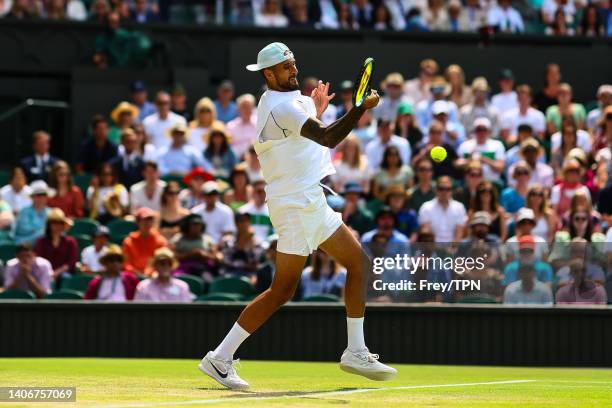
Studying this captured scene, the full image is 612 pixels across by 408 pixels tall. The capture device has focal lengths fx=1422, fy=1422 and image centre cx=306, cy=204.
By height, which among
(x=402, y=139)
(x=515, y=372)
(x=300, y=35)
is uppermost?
(x=300, y=35)

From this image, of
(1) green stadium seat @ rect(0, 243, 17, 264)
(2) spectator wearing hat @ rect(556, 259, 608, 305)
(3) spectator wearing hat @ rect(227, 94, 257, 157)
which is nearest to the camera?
A: (2) spectator wearing hat @ rect(556, 259, 608, 305)

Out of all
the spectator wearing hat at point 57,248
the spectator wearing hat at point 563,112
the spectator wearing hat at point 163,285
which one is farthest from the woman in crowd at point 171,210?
the spectator wearing hat at point 563,112

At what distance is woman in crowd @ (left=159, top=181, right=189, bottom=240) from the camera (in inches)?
608

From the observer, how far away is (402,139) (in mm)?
16891

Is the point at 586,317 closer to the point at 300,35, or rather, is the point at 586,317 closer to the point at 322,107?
the point at 322,107

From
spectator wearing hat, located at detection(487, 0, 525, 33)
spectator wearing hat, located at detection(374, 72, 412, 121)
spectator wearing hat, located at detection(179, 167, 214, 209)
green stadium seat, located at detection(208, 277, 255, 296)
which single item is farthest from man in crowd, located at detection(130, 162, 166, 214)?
spectator wearing hat, located at detection(487, 0, 525, 33)

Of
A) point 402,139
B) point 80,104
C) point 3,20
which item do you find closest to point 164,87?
point 80,104

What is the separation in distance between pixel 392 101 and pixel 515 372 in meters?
7.34

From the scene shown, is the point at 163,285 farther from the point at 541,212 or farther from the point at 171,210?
the point at 541,212

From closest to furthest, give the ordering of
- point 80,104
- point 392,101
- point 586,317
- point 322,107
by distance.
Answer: point 322,107 < point 586,317 < point 392,101 < point 80,104

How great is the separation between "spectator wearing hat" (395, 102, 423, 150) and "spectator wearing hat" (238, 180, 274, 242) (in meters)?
2.53

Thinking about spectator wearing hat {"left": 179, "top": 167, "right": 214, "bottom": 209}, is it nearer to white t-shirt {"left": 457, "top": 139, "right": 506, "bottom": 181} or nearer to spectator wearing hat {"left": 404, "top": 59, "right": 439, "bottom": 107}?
white t-shirt {"left": 457, "top": 139, "right": 506, "bottom": 181}

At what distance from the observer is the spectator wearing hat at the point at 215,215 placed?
604 inches

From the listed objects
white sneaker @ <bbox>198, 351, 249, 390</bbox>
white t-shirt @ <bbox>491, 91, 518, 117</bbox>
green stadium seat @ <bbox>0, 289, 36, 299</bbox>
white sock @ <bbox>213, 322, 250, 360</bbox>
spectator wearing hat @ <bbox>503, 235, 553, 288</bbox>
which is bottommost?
white sneaker @ <bbox>198, 351, 249, 390</bbox>
